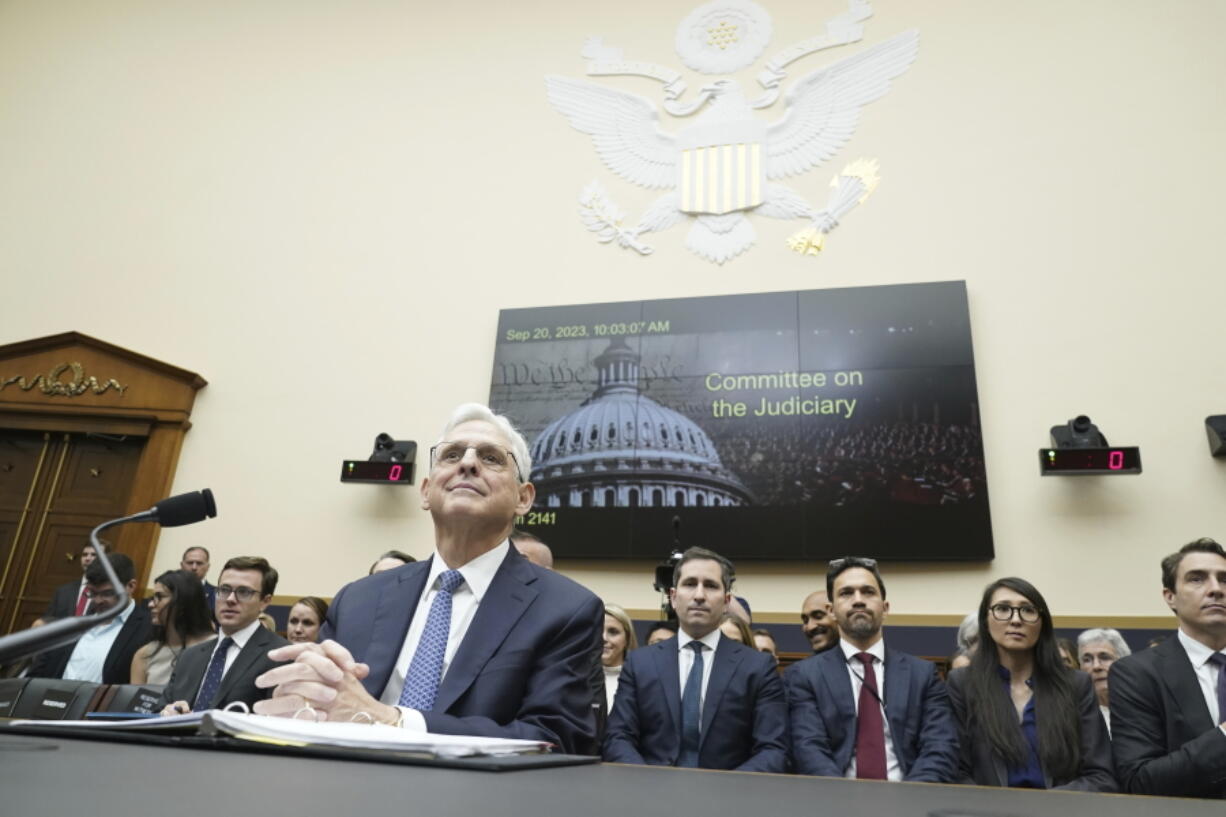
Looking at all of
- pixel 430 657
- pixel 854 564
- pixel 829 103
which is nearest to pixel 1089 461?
pixel 854 564

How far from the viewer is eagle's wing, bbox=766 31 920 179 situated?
6.09m

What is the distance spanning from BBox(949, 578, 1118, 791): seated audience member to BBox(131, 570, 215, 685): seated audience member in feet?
10.4

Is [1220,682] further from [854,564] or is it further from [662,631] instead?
[662,631]

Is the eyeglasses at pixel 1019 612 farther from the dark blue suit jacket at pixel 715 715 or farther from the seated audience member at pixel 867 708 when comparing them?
the dark blue suit jacket at pixel 715 715

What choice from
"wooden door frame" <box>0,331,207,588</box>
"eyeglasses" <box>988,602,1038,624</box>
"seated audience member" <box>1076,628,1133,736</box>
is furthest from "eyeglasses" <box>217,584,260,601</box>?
"seated audience member" <box>1076,628,1133,736</box>

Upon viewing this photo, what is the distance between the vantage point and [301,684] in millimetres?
1168

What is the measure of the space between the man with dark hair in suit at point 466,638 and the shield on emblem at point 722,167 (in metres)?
4.66

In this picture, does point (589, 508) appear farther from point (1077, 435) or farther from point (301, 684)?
point (301, 684)

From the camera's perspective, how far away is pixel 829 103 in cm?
616

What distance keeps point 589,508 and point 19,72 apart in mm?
6894

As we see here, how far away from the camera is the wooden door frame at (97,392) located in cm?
626

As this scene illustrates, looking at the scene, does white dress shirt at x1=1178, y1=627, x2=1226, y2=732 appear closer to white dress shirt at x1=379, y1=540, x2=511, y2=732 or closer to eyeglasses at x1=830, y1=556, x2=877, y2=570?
eyeglasses at x1=830, y1=556, x2=877, y2=570

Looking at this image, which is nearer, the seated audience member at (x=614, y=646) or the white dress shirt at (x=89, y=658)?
the seated audience member at (x=614, y=646)

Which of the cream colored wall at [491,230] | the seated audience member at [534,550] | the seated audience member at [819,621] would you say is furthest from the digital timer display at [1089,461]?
the seated audience member at [534,550]
